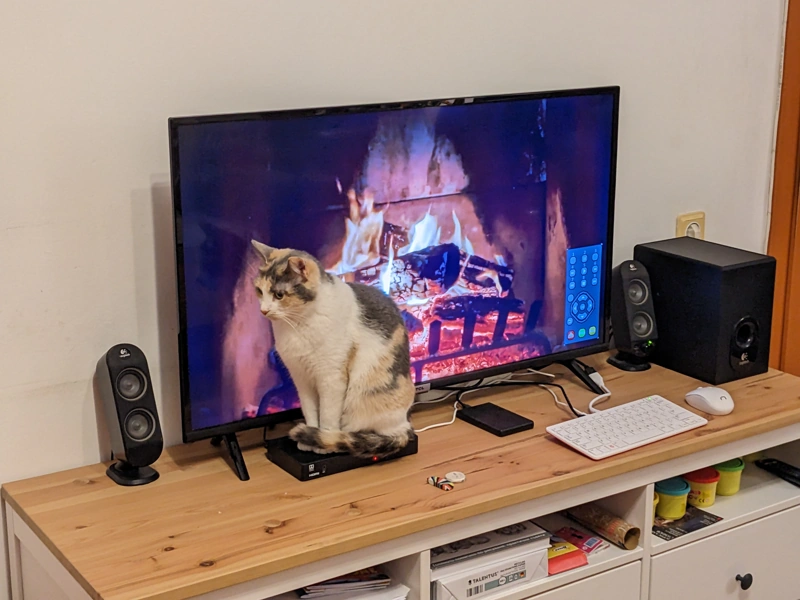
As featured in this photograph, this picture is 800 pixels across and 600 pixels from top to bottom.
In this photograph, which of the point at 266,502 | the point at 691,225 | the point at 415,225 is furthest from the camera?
the point at 691,225

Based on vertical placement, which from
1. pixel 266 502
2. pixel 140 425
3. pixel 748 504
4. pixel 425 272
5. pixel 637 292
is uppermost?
pixel 425 272

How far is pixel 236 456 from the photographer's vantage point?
173cm

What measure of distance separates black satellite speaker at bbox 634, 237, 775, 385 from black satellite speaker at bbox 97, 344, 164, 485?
115cm

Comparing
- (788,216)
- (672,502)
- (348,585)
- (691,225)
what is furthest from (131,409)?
(788,216)

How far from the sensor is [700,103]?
2.38 m

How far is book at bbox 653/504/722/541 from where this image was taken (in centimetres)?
196

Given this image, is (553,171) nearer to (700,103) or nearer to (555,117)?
(555,117)

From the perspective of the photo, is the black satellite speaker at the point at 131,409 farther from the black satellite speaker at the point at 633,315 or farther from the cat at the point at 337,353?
the black satellite speaker at the point at 633,315

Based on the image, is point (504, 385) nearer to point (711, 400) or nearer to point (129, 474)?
point (711, 400)

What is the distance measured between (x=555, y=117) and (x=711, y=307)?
53cm

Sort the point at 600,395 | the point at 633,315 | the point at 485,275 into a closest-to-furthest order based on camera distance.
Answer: the point at 485,275, the point at 600,395, the point at 633,315

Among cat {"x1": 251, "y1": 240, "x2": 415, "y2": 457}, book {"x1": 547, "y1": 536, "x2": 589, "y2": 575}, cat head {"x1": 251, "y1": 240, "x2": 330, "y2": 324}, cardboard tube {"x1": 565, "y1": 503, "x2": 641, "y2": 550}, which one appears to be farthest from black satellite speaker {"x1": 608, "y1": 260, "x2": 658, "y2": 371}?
cat head {"x1": 251, "y1": 240, "x2": 330, "y2": 324}

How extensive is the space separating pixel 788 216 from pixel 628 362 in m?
0.62

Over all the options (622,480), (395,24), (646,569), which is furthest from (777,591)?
(395,24)
